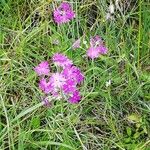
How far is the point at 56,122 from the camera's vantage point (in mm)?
1736

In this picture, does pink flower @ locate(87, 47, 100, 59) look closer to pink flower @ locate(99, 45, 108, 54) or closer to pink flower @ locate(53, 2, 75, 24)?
pink flower @ locate(99, 45, 108, 54)

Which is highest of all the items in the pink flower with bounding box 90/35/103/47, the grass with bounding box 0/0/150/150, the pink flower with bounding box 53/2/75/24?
the pink flower with bounding box 53/2/75/24

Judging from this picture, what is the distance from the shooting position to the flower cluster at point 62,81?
163 cm

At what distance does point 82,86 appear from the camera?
1842mm

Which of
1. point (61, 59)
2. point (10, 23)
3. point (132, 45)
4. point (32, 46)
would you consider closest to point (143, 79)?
point (132, 45)

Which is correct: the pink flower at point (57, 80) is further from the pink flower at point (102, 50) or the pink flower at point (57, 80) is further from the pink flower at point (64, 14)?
the pink flower at point (64, 14)

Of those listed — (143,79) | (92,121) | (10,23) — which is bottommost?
(92,121)

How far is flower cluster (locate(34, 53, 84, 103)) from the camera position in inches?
64.0

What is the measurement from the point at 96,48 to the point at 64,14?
24 cm

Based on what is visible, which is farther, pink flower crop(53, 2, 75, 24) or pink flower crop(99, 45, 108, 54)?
pink flower crop(53, 2, 75, 24)

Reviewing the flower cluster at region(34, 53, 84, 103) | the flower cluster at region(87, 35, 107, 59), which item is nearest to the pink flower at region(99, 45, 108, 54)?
the flower cluster at region(87, 35, 107, 59)

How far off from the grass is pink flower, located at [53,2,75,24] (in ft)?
0.16

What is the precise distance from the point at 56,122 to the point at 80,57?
34 cm

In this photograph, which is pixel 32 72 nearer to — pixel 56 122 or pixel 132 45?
pixel 56 122
